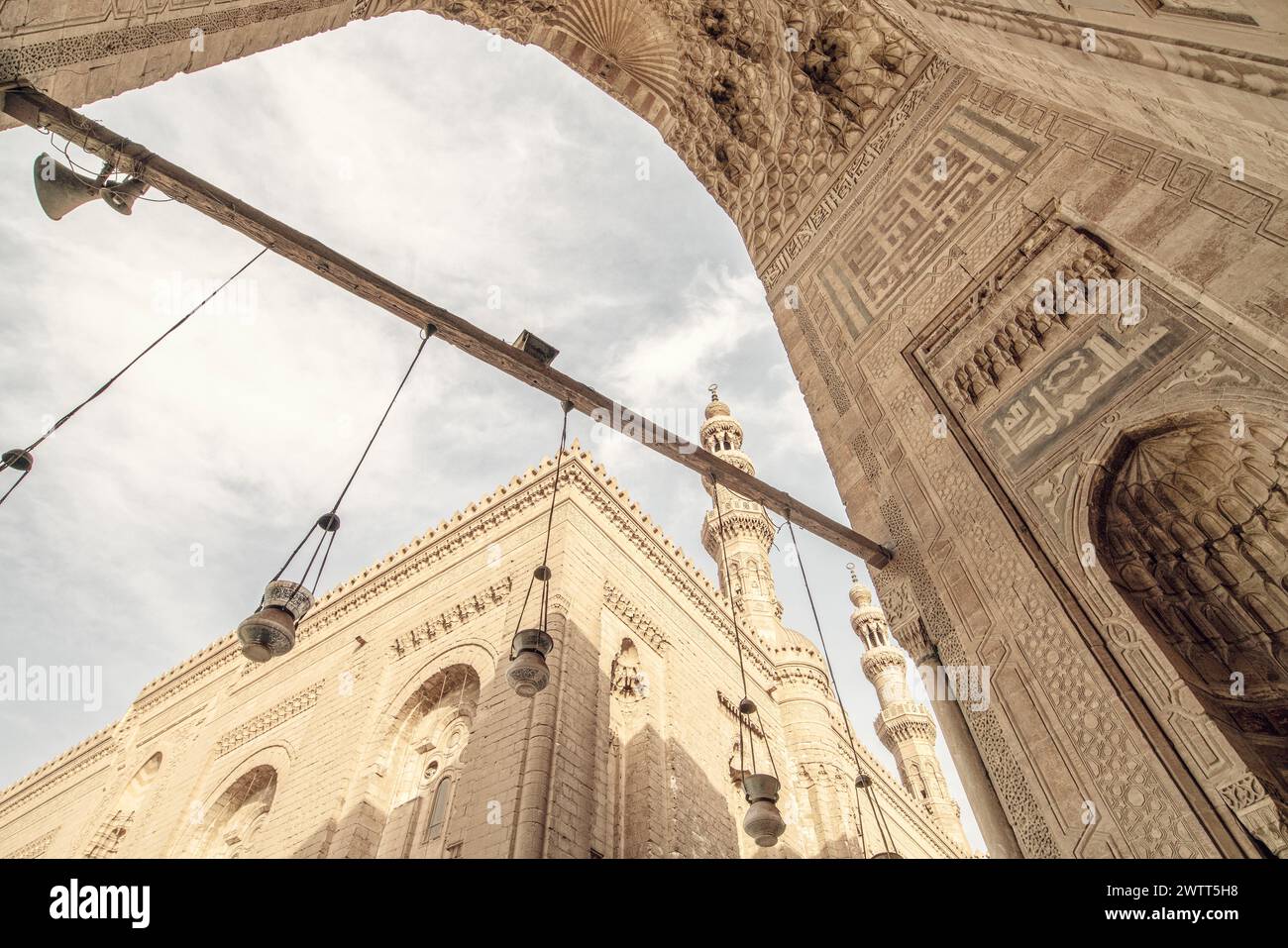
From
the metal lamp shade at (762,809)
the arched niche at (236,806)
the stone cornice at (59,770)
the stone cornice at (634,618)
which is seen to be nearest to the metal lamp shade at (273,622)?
the metal lamp shade at (762,809)

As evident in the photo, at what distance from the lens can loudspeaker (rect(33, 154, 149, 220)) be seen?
313cm

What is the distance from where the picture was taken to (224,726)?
12.5 metres

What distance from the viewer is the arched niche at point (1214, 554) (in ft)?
8.48

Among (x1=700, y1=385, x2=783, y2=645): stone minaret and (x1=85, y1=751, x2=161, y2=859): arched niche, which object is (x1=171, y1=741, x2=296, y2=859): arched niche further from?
(x1=700, y1=385, x2=783, y2=645): stone minaret

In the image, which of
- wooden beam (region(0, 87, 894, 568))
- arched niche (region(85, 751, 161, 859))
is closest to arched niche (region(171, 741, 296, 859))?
arched niche (region(85, 751, 161, 859))

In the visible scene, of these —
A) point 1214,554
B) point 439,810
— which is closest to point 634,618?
point 439,810

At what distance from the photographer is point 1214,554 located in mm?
2896

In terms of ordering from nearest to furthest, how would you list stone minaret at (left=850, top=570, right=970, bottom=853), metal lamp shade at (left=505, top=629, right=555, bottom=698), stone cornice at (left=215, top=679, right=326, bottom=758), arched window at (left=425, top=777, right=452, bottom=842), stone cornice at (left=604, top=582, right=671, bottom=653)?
metal lamp shade at (left=505, top=629, right=555, bottom=698), arched window at (left=425, top=777, right=452, bottom=842), stone cornice at (left=604, top=582, right=671, bottom=653), stone cornice at (left=215, top=679, right=326, bottom=758), stone minaret at (left=850, top=570, right=970, bottom=853)

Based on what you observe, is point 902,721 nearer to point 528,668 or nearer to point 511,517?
point 511,517

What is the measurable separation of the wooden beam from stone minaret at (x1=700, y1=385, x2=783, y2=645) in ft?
44.1

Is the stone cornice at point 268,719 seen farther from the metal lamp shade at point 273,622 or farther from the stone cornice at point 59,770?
the metal lamp shade at point 273,622

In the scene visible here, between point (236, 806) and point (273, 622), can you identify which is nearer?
point (273, 622)

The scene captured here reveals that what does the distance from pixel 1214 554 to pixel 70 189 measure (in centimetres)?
554
